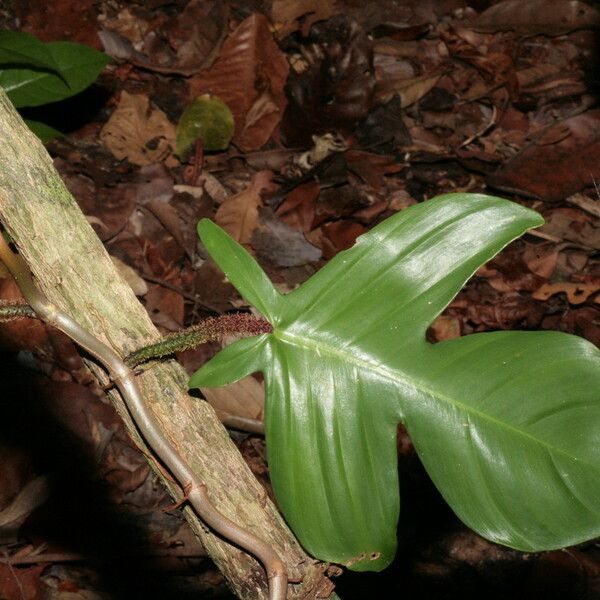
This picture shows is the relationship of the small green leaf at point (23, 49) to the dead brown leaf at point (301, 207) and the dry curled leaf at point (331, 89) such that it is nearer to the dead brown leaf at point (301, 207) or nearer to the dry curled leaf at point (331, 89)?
the dead brown leaf at point (301, 207)

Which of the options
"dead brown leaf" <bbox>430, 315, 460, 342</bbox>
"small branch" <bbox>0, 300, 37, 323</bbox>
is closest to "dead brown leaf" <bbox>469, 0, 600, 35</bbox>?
"dead brown leaf" <bbox>430, 315, 460, 342</bbox>

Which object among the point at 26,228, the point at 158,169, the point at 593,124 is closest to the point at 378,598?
the point at 26,228

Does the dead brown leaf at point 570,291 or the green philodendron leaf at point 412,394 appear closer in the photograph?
the green philodendron leaf at point 412,394

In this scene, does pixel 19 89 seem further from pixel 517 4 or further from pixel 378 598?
pixel 517 4

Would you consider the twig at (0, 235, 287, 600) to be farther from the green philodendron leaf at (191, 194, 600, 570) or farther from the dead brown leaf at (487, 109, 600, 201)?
the dead brown leaf at (487, 109, 600, 201)

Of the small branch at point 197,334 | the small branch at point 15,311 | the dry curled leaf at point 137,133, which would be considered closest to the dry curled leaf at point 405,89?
the dry curled leaf at point 137,133

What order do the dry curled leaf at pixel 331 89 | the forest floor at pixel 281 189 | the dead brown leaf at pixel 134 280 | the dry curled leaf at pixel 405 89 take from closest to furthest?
the forest floor at pixel 281 189 < the dead brown leaf at pixel 134 280 < the dry curled leaf at pixel 331 89 < the dry curled leaf at pixel 405 89
